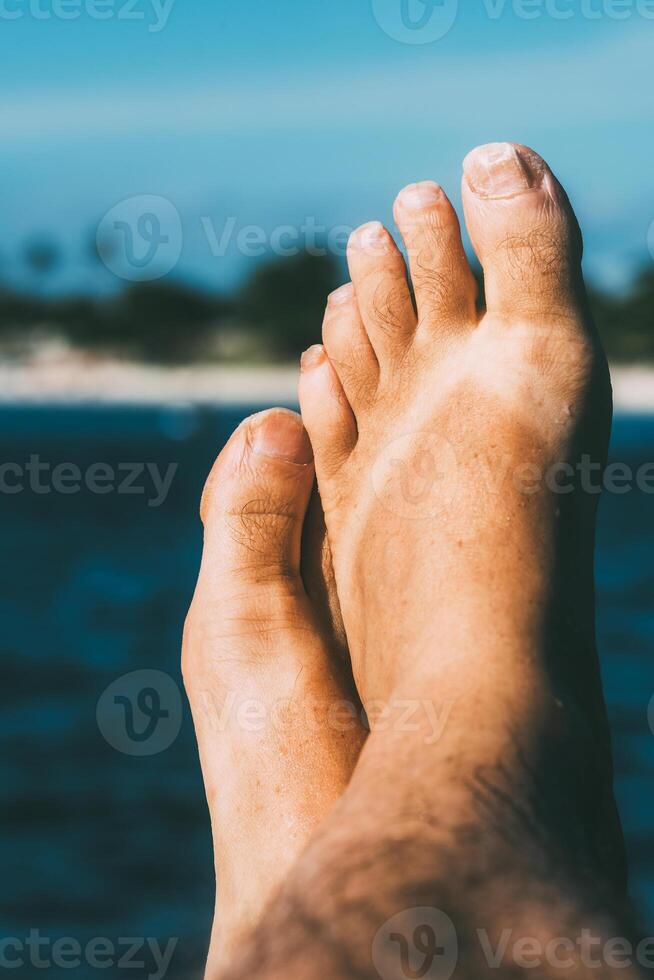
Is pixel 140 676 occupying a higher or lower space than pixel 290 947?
lower

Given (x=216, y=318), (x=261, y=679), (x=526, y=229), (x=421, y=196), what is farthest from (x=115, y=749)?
(x=216, y=318)

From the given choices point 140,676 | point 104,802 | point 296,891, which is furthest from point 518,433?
point 140,676

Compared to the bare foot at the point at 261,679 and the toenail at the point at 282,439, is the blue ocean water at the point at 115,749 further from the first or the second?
the toenail at the point at 282,439

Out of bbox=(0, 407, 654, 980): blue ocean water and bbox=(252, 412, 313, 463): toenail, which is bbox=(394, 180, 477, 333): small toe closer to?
bbox=(252, 412, 313, 463): toenail

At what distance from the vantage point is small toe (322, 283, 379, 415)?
243 cm

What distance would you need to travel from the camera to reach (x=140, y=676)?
8383mm

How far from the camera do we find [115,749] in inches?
249

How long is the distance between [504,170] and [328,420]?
56 centimetres

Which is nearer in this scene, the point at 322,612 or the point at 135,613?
the point at 322,612

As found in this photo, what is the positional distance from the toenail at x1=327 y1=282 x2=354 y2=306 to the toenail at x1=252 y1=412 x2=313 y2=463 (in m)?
0.27

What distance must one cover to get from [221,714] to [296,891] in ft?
3.53

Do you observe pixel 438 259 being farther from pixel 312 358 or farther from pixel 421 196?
pixel 312 358

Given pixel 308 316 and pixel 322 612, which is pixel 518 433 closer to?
pixel 322 612

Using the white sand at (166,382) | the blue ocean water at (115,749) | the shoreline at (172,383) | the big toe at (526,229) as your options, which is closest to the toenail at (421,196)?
the big toe at (526,229)
